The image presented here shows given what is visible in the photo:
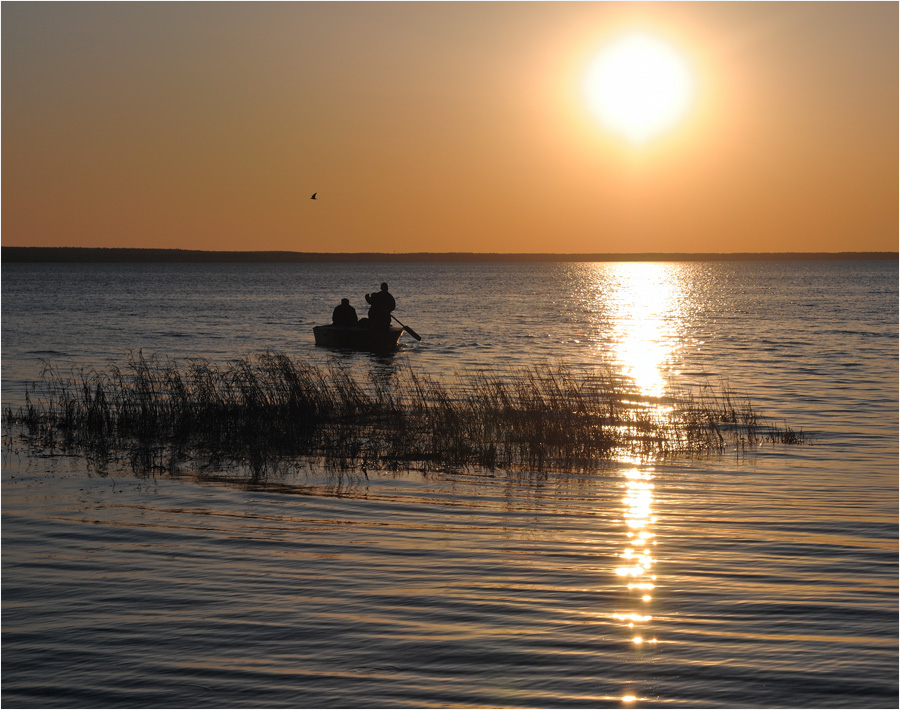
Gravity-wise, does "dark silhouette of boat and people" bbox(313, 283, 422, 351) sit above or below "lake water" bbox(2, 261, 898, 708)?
above

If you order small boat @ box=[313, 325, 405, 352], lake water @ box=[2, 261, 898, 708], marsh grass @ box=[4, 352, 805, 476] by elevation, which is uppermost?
small boat @ box=[313, 325, 405, 352]

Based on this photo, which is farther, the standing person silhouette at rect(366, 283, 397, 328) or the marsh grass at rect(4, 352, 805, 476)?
the standing person silhouette at rect(366, 283, 397, 328)

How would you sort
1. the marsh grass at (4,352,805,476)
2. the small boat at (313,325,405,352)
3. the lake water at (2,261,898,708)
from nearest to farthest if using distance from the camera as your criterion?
the lake water at (2,261,898,708) → the marsh grass at (4,352,805,476) → the small boat at (313,325,405,352)

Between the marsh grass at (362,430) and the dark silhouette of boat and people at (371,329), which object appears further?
the dark silhouette of boat and people at (371,329)

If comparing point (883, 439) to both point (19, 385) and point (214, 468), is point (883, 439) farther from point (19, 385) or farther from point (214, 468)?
point (19, 385)

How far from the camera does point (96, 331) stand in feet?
166

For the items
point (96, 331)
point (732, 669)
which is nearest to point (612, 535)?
point (732, 669)

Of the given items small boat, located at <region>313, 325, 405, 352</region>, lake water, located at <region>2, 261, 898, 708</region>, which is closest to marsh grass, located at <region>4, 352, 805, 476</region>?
lake water, located at <region>2, 261, 898, 708</region>

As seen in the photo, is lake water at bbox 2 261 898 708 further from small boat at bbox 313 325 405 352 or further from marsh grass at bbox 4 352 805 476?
small boat at bbox 313 325 405 352

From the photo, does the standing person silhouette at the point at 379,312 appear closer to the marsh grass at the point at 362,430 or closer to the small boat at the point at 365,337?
the small boat at the point at 365,337

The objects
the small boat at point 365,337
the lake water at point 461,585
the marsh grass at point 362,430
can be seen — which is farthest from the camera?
the small boat at point 365,337

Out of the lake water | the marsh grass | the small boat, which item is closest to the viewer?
the lake water

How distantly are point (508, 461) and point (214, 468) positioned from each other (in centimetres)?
409

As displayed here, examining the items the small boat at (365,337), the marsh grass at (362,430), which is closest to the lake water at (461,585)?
the marsh grass at (362,430)
